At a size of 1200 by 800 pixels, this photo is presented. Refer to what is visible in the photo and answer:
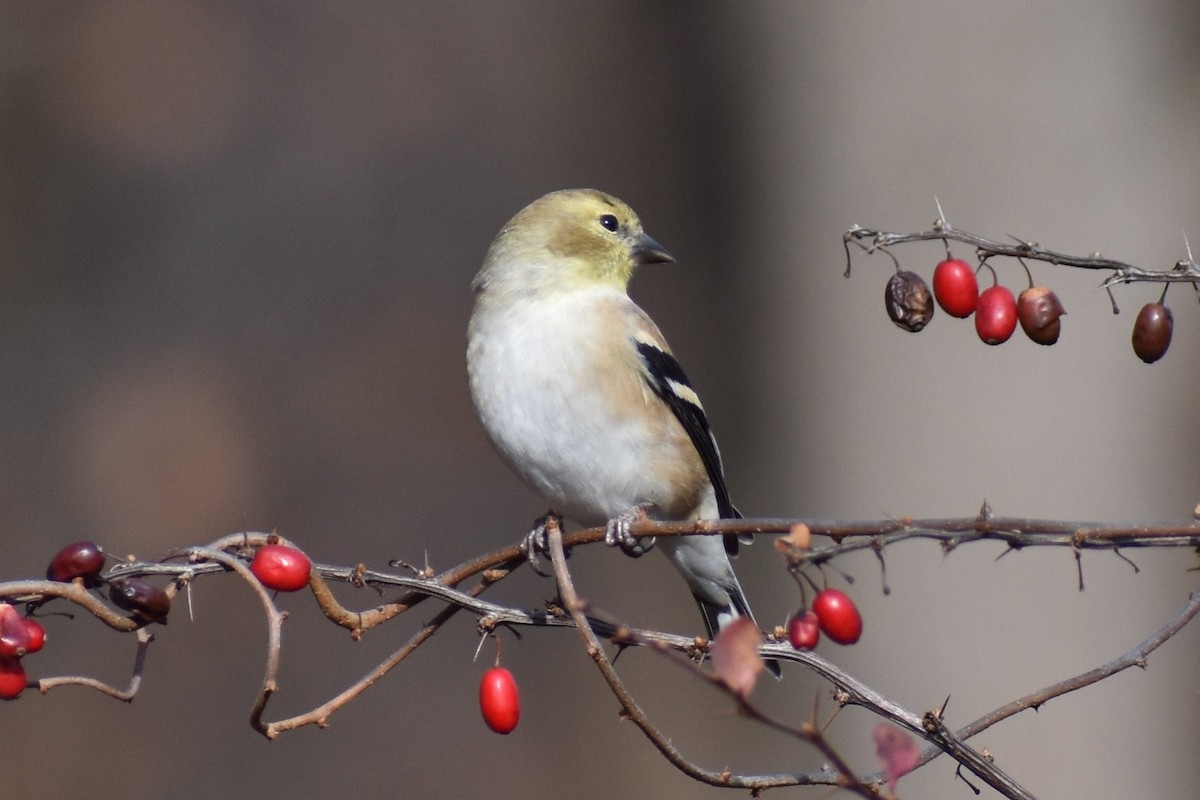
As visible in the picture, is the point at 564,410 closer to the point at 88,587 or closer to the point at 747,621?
the point at 88,587

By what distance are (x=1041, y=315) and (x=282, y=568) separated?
1.14 meters

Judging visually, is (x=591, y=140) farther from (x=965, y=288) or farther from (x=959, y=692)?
(x=965, y=288)

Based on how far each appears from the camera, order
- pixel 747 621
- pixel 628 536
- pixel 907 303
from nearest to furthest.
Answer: pixel 747 621 < pixel 907 303 < pixel 628 536

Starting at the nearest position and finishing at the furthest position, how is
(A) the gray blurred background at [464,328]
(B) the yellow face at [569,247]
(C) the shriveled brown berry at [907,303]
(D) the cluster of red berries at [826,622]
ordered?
(D) the cluster of red berries at [826,622]
(C) the shriveled brown berry at [907,303]
(B) the yellow face at [569,247]
(A) the gray blurred background at [464,328]

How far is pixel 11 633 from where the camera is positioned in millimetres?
1705

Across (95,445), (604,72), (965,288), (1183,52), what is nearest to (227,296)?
(95,445)

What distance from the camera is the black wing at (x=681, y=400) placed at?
3.56 m

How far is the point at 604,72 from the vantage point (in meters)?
7.54

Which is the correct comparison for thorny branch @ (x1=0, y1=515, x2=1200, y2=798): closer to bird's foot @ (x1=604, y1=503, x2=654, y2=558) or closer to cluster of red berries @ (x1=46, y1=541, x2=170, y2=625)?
cluster of red berries @ (x1=46, y1=541, x2=170, y2=625)

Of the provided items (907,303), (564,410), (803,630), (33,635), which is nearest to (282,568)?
(33,635)

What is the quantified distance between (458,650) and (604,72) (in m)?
3.42

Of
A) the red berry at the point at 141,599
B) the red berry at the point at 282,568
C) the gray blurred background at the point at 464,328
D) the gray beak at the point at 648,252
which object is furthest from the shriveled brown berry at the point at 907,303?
the gray blurred background at the point at 464,328

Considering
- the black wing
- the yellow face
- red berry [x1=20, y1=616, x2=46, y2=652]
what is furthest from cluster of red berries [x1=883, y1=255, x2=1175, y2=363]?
the yellow face

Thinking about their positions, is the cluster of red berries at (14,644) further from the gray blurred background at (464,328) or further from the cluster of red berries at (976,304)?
the gray blurred background at (464,328)
